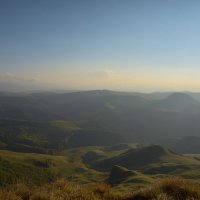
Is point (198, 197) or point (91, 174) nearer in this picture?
point (198, 197)

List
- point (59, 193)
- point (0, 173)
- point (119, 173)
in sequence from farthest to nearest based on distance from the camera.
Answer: point (0, 173)
point (119, 173)
point (59, 193)

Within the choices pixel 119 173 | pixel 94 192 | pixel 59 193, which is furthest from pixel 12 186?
pixel 119 173

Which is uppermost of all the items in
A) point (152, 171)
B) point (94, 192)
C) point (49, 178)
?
point (94, 192)

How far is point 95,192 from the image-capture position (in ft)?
37.2

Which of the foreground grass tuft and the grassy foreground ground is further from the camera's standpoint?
the foreground grass tuft

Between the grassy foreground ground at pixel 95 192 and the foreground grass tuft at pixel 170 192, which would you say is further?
the foreground grass tuft at pixel 170 192

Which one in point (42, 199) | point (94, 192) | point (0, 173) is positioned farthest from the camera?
point (0, 173)

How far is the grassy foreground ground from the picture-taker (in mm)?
9891

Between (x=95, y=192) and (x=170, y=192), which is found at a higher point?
(x=170, y=192)

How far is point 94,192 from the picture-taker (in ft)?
37.0

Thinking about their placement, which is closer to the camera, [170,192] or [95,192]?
[170,192]

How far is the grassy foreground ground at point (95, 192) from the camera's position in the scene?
389 inches

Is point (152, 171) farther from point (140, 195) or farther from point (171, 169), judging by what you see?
point (140, 195)

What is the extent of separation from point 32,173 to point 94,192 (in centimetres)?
19523
